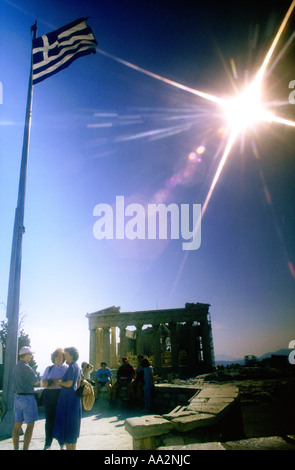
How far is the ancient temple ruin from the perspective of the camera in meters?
28.3

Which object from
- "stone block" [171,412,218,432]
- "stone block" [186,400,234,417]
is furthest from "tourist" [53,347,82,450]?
"stone block" [186,400,234,417]

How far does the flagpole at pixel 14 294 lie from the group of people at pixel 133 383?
3.51 m

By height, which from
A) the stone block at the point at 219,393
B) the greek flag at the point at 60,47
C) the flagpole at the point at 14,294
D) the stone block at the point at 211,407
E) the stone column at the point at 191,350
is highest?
the greek flag at the point at 60,47

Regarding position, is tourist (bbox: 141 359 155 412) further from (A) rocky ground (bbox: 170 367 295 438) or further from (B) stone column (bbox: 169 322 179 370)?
(B) stone column (bbox: 169 322 179 370)

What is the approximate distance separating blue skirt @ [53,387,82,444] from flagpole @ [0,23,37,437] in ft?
7.16

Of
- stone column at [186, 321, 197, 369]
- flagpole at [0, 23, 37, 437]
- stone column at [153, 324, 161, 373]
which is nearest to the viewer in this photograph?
flagpole at [0, 23, 37, 437]

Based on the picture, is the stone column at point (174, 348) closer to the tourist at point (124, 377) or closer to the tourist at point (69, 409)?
the tourist at point (124, 377)

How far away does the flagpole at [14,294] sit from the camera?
5.32 metres

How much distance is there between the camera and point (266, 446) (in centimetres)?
258

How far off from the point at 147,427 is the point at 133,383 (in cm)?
553

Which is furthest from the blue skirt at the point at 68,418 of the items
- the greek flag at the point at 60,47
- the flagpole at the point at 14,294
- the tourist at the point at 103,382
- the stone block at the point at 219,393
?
the greek flag at the point at 60,47

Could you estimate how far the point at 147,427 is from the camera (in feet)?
10.5
